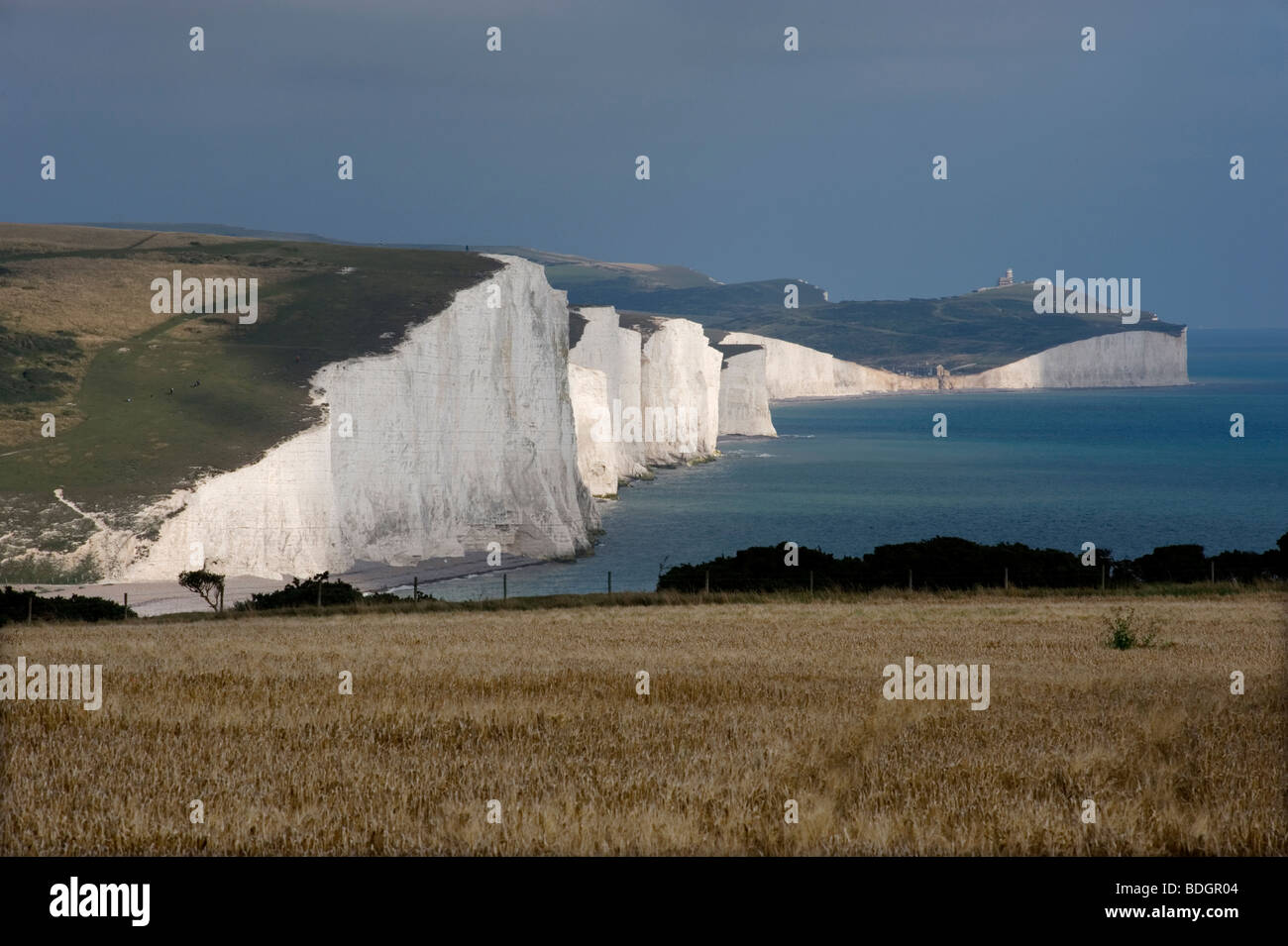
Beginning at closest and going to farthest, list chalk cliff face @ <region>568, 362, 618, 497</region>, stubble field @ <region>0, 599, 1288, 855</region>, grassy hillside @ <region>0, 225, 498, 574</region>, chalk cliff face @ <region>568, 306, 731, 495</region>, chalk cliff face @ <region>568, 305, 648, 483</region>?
stubble field @ <region>0, 599, 1288, 855</region>
grassy hillside @ <region>0, 225, 498, 574</region>
chalk cliff face @ <region>568, 362, 618, 497</region>
chalk cliff face @ <region>568, 306, 731, 495</region>
chalk cliff face @ <region>568, 305, 648, 483</region>

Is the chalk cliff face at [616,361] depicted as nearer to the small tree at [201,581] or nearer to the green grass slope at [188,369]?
the green grass slope at [188,369]

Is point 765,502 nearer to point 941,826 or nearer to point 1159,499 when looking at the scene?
point 1159,499

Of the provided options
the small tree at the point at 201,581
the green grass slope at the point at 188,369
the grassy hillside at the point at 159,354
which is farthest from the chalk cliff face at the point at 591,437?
the small tree at the point at 201,581

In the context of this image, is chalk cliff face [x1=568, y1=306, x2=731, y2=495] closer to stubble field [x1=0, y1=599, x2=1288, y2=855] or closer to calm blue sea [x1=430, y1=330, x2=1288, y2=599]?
calm blue sea [x1=430, y1=330, x2=1288, y2=599]

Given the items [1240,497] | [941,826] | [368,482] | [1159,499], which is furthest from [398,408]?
[1240,497]

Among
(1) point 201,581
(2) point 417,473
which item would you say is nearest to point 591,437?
(2) point 417,473

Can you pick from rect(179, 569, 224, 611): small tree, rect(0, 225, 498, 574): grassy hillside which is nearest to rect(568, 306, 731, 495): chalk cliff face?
rect(0, 225, 498, 574): grassy hillside

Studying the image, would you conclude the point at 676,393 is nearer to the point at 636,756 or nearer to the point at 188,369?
the point at 188,369
